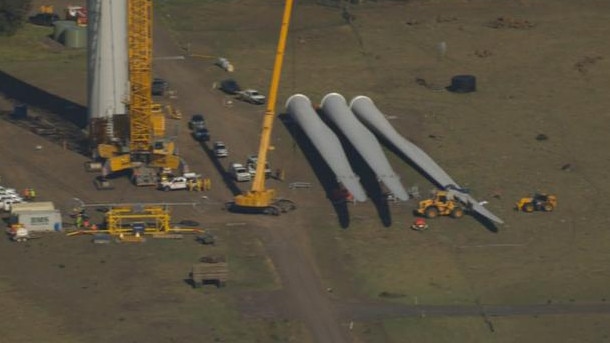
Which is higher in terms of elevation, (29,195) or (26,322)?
(26,322)

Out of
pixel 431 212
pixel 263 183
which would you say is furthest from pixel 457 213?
pixel 263 183

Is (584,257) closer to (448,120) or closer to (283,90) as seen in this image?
(448,120)

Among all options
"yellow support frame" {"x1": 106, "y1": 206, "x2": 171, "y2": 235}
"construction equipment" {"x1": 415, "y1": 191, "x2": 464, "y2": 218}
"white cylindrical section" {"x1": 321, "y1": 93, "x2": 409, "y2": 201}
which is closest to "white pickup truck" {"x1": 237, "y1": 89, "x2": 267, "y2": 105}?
"white cylindrical section" {"x1": 321, "y1": 93, "x2": 409, "y2": 201}

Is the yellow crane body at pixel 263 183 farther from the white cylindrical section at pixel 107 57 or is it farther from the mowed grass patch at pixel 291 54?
the mowed grass patch at pixel 291 54

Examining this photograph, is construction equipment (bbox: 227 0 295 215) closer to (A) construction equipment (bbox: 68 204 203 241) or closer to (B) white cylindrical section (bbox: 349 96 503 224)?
(A) construction equipment (bbox: 68 204 203 241)

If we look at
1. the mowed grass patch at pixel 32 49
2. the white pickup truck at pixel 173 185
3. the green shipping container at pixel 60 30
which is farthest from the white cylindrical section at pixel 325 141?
the green shipping container at pixel 60 30

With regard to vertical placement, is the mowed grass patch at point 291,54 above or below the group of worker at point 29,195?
above

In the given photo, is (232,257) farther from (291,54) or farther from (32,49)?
(32,49)
